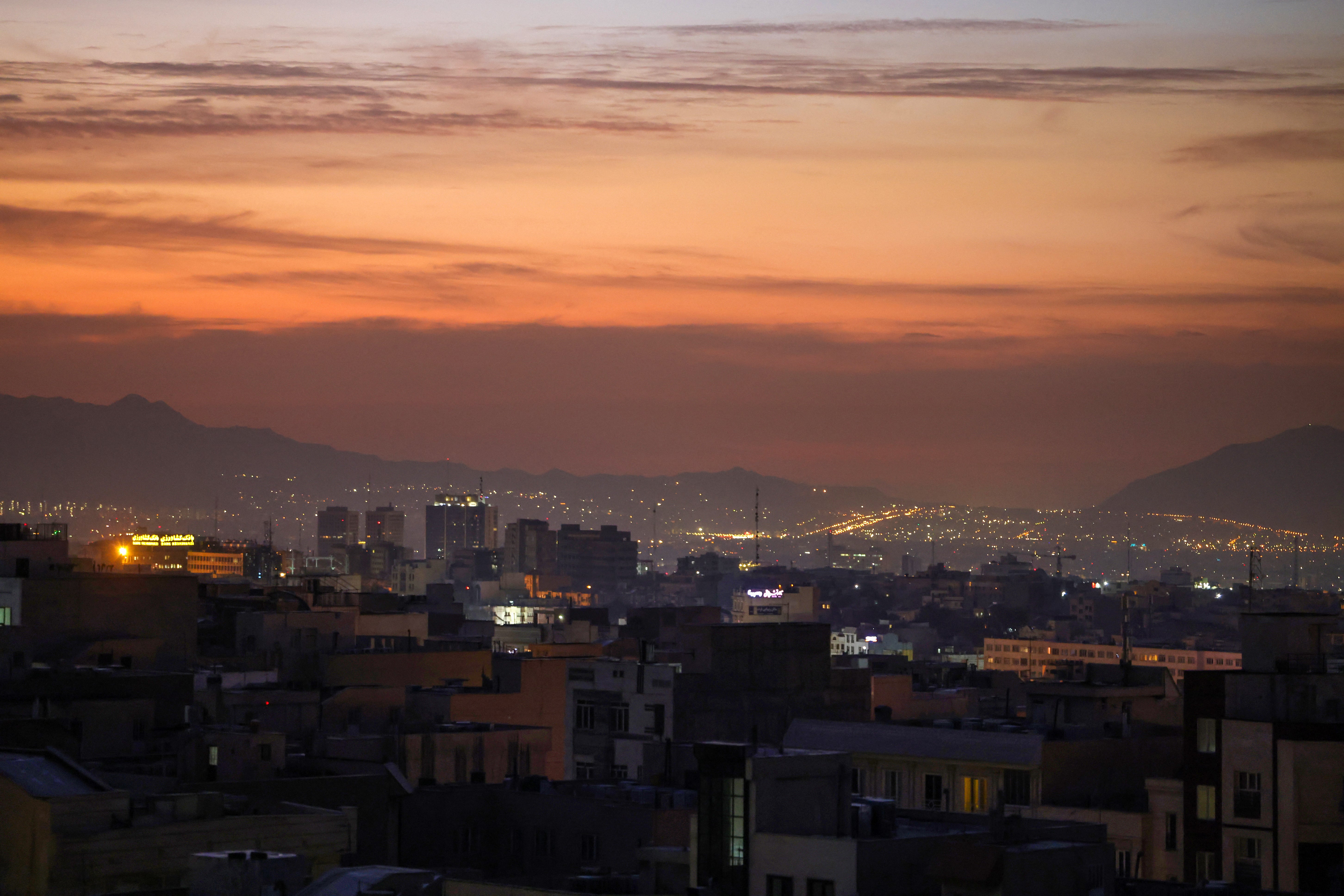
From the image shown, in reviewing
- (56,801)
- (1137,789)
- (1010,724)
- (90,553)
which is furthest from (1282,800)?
(90,553)

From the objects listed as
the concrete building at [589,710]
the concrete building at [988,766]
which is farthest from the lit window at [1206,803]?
the concrete building at [589,710]

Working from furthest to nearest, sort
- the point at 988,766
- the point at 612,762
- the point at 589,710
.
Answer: the point at 589,710, the point at 612,762, the point at 988,766

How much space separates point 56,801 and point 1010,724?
26.1m

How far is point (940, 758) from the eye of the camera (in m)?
47.3

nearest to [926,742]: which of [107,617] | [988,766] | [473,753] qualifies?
[988,766]

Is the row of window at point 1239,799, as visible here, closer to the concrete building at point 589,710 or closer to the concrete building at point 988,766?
the concrete building at point 988,766

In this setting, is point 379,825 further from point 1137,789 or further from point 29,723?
point 1137,789

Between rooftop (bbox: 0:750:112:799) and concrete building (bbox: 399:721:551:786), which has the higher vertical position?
rooftop (bbox: 0:750:112:799)

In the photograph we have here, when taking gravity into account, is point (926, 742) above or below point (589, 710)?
above

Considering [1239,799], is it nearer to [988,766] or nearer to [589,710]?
[988,766]

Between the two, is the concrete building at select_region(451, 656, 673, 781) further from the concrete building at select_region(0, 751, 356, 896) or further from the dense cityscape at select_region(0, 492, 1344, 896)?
the concrete building at select_region(0, 751, 356, 896)

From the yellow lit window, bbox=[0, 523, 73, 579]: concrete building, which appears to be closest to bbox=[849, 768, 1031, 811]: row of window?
the yellow lit window

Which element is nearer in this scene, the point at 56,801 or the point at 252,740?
the point at 56,801

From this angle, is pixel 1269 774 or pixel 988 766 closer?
pixel 1269 774
